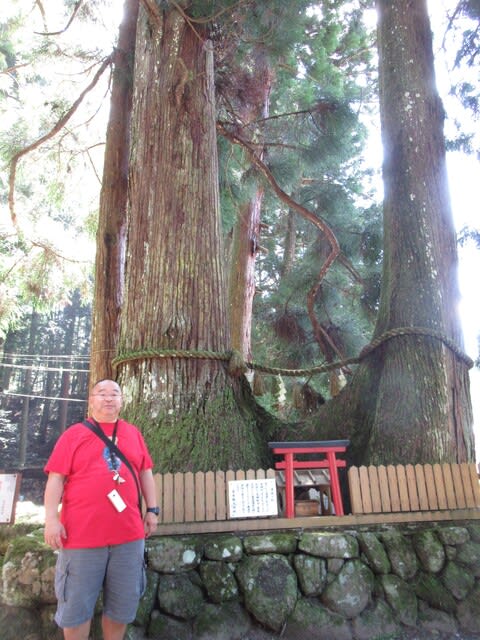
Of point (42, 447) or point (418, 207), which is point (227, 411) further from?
point (42, 447)

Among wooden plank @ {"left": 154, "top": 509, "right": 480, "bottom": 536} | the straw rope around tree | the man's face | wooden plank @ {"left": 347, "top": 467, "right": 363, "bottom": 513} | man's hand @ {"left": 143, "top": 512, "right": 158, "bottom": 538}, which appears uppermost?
the straw rope around tree

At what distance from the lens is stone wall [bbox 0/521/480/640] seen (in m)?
2.15

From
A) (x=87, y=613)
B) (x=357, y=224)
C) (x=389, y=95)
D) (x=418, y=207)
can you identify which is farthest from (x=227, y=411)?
(x=357, y=224)

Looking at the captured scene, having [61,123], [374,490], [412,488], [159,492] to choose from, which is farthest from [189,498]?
[61,123]

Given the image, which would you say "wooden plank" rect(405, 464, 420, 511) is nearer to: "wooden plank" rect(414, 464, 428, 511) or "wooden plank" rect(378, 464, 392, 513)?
"wooden plank" rect(414, 464, 428, 511)

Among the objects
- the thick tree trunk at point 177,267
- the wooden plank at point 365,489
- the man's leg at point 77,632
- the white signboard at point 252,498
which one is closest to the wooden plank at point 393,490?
the wooden plank at point 365,489

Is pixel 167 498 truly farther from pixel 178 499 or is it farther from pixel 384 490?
pixel 384 490

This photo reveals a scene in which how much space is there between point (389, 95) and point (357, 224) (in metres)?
2.55

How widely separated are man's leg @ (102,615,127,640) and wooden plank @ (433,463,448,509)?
1.76m

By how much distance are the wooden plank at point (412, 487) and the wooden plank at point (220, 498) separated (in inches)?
40.3

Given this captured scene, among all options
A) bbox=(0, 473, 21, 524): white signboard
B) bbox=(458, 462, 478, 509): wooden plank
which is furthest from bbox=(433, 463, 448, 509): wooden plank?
bbox=(0, 473, 21, 524): white signboard

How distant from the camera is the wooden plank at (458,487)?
2730 mm

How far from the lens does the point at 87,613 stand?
1.83m

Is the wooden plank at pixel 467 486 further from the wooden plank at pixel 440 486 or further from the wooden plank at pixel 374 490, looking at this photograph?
the wooden plank at pixel 374 490
